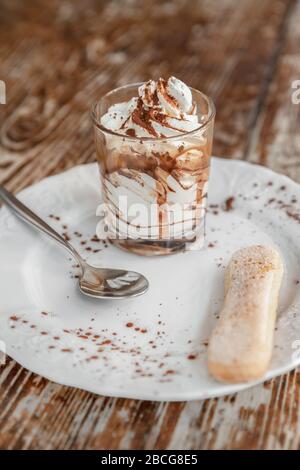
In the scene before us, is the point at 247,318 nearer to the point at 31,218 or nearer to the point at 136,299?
the point at 136,299

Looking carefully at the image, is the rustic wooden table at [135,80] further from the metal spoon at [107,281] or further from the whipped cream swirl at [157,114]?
the whipped cream swirl at [157,114]

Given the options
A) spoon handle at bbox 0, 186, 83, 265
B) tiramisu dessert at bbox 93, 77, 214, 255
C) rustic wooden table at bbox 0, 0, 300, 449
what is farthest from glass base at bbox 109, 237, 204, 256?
rustic wooden table at bbox 0, 0, 300, 449

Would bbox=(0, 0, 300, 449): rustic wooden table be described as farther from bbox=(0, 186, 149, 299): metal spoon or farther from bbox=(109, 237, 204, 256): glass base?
bbox=(109, 237, 204, 256): glass base

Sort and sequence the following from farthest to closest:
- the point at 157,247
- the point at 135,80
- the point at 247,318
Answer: the point at 135,80 → the point at 157,247 → the point at 247,318

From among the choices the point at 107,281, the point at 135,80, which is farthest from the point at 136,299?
the point at 135,80

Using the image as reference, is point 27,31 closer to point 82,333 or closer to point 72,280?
point 72,280
